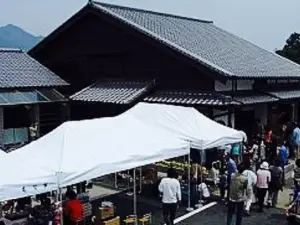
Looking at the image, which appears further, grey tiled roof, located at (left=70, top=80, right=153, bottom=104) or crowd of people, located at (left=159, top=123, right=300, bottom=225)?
grey tiled roof, located at (left=70, top=80, right=153, bottom=104)

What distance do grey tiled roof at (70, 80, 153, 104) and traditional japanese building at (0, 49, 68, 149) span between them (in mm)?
1051

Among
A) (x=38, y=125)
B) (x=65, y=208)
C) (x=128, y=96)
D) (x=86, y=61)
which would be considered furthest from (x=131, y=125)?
(x=86, y=61)

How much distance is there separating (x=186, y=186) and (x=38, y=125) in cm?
845

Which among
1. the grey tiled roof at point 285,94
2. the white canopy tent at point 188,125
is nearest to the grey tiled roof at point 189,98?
the white canopy tent at point 188,125

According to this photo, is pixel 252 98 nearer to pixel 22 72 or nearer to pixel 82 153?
pixel 22 72

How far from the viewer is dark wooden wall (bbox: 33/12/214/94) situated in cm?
1705

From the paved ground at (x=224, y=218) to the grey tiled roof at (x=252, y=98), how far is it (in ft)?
17.6

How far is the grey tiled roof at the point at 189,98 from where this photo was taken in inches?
600

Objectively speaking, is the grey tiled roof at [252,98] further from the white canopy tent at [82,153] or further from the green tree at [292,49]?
the green tree at [292,49]

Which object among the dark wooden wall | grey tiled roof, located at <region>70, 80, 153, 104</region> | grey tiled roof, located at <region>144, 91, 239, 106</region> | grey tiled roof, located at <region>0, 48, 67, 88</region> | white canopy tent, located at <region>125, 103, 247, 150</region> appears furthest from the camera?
grey tiled roof, located at <region>0, 48, 67, 88</region>

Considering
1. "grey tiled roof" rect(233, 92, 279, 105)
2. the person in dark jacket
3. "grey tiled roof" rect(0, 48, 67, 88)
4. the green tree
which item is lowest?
the person in dark jacket

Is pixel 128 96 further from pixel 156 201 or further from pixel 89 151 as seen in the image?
pixel 89 151

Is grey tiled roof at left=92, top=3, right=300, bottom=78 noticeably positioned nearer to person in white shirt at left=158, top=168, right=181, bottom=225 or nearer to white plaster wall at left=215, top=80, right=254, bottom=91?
white plaster wall at left=215, top=80, right=254, bottom=91

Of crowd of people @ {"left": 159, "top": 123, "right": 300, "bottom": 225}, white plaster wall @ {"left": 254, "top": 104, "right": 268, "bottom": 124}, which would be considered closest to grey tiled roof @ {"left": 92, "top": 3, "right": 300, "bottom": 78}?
white plaster wall @ {"left": 254, "top": 104, "right": 268, "bottom": 124}
